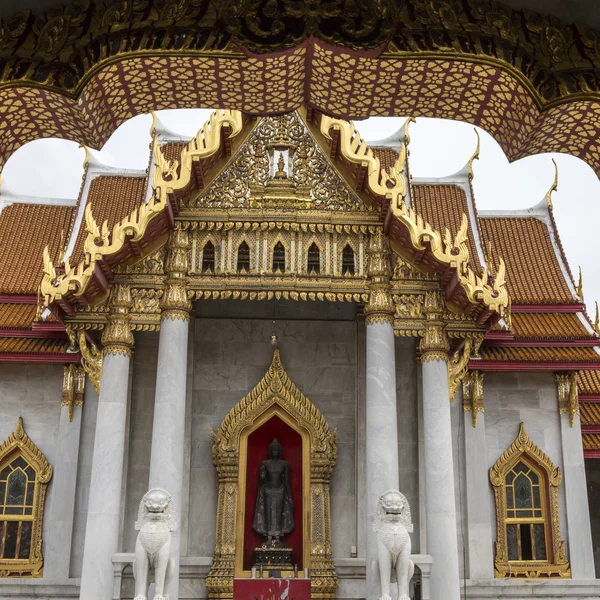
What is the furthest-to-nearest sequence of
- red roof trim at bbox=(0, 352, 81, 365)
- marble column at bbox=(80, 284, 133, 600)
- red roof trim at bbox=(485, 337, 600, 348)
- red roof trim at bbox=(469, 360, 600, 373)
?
red roof trim at bbox=(485, 337, 600, 348) → red roof trim at bbox=(469, 360, 600, 373) → red roof trim at bbox=(0, 352, 81, 365) → marble column at bbox=(80, 284, 133, 600)

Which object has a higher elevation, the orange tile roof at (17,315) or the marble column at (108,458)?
the orange tile roof at (17,315)

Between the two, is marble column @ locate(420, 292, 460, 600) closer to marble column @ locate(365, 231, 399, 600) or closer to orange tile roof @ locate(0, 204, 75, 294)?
marble column @ locate(365, 231, 399, 600)

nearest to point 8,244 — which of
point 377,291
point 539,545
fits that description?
point 377,291

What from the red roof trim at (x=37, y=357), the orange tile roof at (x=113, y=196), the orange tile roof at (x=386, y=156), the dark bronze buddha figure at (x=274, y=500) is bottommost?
the dark bronze buddha figure at (x=274, y=500)

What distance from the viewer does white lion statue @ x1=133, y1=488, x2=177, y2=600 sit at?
11.2 m

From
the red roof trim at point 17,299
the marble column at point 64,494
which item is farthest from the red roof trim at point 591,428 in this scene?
the red roof trim at point 17,299

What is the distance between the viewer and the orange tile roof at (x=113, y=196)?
18.2m

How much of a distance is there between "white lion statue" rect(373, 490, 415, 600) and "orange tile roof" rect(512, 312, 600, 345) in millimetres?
5930

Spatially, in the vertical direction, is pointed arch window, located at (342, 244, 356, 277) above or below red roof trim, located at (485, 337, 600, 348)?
above

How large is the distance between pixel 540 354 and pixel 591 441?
8.69ft

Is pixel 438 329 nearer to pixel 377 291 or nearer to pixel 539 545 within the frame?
pixel 377 291

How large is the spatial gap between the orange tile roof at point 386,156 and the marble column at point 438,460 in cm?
558

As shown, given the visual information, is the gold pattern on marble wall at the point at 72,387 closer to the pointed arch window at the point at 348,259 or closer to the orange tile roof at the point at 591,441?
the pointed arch window at the point at 348,259

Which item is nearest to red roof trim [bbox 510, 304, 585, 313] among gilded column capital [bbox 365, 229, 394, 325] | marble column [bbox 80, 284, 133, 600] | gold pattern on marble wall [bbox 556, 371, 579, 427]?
gold pattern on marble wall [bbox 556, 371, 579, 427]
